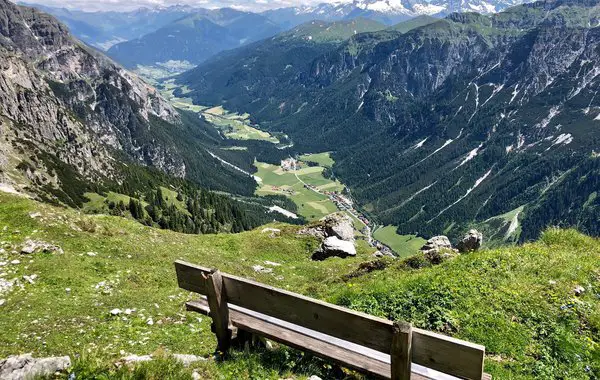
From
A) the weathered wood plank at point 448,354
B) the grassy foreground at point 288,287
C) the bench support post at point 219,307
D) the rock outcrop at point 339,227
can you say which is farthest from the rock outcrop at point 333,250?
the weathered wood plank at point 448,354

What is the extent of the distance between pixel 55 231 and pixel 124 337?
53.5 feet

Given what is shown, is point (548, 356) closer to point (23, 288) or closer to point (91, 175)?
point (23, 288)

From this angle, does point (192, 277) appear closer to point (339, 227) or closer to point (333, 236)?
point (333, 236)

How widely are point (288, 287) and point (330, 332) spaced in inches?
906

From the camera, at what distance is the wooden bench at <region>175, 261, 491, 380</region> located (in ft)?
29.9

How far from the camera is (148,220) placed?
133375 mm

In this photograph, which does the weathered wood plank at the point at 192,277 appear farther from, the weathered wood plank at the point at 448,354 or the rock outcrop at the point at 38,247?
the rock outcrop at the point at 38,247

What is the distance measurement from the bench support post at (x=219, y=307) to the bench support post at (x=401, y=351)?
197 inches

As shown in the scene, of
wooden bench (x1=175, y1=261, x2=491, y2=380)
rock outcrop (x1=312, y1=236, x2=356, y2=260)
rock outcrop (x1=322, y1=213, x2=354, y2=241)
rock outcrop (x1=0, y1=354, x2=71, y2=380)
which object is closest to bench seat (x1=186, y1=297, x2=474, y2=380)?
wooden bench (x1=175, y1=261, x2=491, y2=380)

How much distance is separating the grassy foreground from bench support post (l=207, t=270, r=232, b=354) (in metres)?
0.71

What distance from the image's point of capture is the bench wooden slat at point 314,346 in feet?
33.7

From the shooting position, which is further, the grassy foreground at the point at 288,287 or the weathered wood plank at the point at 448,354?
the grassy foreground at the point at 288,287

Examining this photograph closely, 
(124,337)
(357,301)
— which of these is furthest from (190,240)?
(357,301)

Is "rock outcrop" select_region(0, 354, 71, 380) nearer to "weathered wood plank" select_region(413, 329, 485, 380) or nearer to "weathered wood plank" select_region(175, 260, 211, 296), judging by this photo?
"weathered wood plank" select_region(175, 260, 211, 296)
